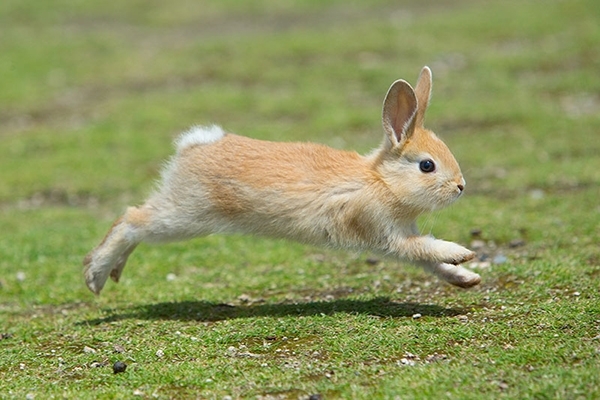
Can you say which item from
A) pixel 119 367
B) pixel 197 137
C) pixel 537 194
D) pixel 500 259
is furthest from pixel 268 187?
pixel 537 194

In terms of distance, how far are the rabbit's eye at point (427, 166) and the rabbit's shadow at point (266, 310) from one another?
1.11m

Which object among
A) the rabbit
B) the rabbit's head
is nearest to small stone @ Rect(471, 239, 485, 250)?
the rabbit

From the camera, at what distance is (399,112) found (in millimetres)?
7379

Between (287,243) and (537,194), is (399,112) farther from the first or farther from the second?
(537,194)

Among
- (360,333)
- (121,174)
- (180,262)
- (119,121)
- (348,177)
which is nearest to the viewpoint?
(360,333)

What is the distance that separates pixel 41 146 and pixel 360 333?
1019 centimetres

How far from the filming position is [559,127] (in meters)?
14.7

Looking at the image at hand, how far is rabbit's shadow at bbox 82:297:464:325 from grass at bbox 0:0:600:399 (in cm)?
4

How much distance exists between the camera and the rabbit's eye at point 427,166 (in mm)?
7254

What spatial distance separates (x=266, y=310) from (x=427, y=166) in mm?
1822

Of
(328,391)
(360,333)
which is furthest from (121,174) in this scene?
(328,391)

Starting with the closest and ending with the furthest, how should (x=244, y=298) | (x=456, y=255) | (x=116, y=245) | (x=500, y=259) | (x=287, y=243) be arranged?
(x=456, y=255) < (x=116, y=245) < (x=244, y=298) < (x=500, y=259) < (x=287, y=243)

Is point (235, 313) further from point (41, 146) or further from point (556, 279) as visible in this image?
point (41, 146)

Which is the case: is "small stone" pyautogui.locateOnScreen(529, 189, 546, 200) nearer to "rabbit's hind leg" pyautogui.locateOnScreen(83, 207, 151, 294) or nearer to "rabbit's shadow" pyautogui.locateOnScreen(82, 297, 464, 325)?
"rabbit's shadow" pyautogui.locateOnScreen(82, 297, 464, 325)
